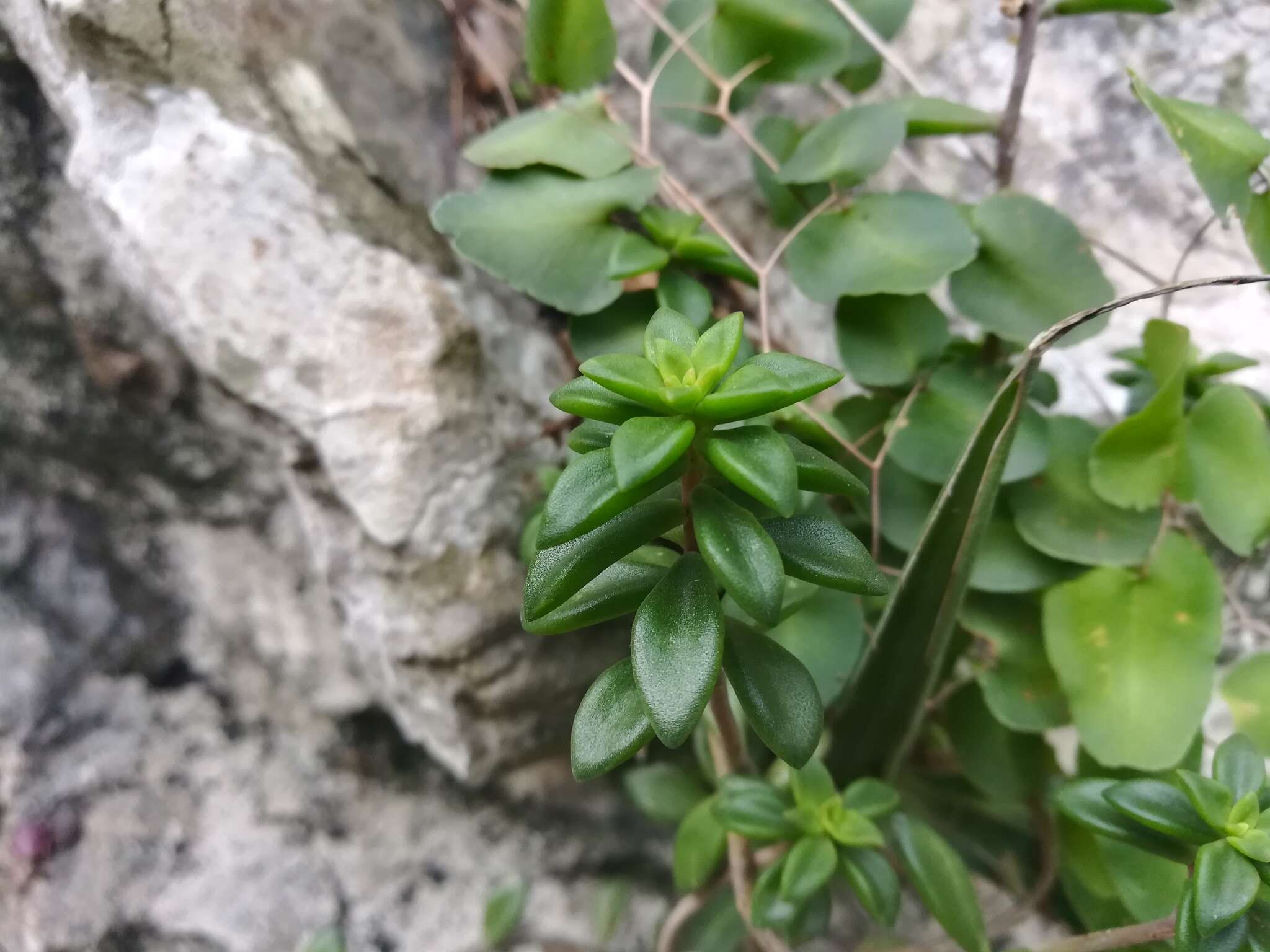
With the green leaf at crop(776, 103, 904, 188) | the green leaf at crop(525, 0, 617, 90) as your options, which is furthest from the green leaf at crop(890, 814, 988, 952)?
the green leaf at crop(525, 0, 617, 90)

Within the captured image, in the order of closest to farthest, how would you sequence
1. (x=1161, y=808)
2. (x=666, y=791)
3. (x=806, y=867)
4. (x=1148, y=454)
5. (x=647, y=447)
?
(x=647, y=447) < (x=1161, y=808) < (x=806, y=867) < (x=1148, y=454) < (x=666, y=791)

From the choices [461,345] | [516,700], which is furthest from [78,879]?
[461,345]

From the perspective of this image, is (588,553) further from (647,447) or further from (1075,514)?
(1075,514)

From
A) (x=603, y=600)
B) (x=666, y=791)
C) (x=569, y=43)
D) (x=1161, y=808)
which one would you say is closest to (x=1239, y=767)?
(x=1161, y=808)

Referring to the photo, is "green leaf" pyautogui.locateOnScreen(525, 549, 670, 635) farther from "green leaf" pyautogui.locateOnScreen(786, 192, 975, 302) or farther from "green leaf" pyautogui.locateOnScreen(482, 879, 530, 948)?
"green leaf" pyautogui.locateOnScreen(482, 879, 530, 948)

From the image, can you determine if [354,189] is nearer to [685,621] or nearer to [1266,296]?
[685,621]

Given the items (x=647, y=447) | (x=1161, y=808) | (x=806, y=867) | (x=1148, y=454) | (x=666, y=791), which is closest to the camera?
(x=647, y=447)
